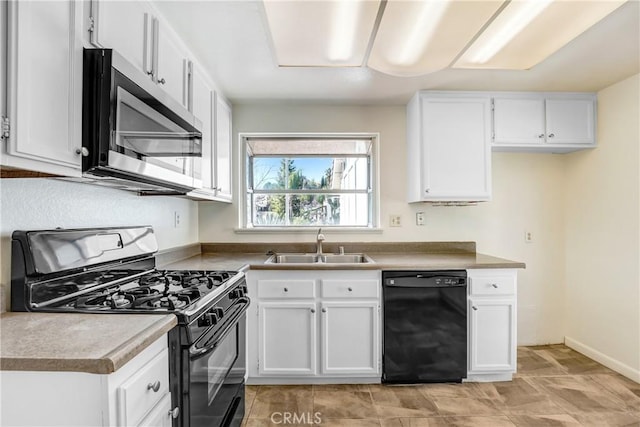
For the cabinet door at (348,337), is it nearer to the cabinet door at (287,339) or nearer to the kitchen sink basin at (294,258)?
the cabinet door at (287,339)

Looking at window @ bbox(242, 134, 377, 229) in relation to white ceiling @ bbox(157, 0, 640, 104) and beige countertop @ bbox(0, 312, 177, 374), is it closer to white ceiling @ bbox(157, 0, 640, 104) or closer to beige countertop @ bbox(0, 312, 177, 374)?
white ceiling @ bbox(157, 0, 640, 104)

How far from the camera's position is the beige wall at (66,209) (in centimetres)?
127

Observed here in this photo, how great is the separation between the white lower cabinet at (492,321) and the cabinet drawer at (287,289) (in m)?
1.13

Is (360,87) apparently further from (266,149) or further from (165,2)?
(165,2)

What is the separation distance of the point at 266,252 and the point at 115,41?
2032mm

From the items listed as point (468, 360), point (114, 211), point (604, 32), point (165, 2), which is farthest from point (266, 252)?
point (604, 32)

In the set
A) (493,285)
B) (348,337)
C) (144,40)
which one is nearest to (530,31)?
(493,285)

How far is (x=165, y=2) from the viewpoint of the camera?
1654 millimetres

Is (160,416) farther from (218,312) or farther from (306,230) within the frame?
(306,230)

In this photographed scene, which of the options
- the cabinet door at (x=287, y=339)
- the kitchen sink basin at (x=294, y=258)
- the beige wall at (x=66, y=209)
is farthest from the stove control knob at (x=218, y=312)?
the kitchen sink basin at (x=294, y=258)

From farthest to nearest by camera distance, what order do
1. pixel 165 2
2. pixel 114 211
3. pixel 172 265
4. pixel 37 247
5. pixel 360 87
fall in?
1. pixel 360 87
2. pixel 172 265
3. pixel 114 211
4. pixel 165 2
5. pixel 37 247

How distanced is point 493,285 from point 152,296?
2.19 metres

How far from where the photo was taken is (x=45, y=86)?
1.05m

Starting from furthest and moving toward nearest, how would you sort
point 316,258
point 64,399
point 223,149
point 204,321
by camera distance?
point 316,258 < point 223,149 < point 204,321 < point 64,399
